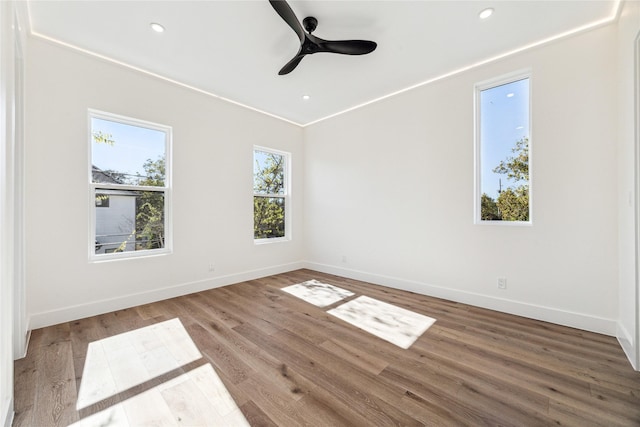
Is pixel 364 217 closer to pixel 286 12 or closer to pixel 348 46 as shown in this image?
pixel 348 46

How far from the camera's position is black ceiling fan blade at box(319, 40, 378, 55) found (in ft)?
A: 7.50

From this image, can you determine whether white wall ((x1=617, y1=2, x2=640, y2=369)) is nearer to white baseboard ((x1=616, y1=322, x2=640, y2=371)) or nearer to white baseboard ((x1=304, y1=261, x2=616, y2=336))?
white baseboard ((x1=616, y1=322, x2=640, y2=371))

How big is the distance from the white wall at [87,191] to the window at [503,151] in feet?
10.4

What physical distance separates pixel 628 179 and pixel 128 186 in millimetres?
4830

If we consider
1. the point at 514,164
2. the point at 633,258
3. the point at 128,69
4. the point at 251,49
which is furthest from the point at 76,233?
the point at 633,258

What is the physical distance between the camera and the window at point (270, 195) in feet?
14.6

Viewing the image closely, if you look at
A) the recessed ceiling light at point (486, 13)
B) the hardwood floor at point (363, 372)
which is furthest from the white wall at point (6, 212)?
the recessed ceiling light at point (486, 13)

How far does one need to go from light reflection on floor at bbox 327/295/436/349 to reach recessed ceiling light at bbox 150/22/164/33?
328cm

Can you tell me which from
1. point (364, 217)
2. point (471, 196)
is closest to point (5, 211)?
point (364, 217)

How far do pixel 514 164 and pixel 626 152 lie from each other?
839mm

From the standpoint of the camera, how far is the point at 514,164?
113 inches

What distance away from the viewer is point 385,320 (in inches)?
106

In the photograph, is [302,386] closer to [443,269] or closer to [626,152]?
[443,269]

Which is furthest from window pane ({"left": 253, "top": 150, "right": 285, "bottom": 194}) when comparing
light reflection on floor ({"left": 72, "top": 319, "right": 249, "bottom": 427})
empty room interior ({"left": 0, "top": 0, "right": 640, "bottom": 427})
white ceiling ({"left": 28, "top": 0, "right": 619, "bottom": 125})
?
light reflection on floor ({"left": 72, "top": 319, "right": 249, "bottom": 427})
